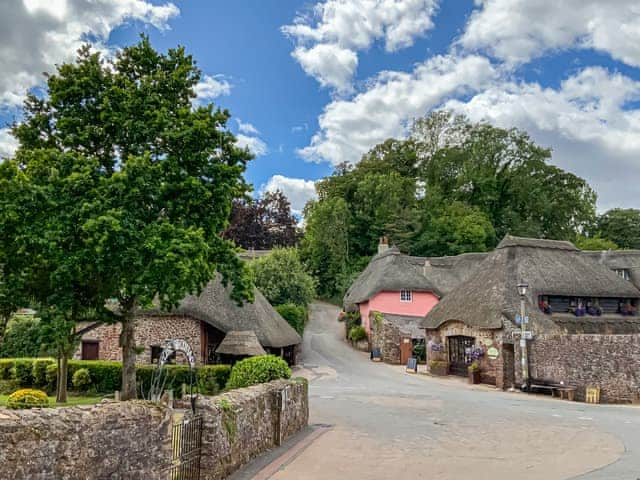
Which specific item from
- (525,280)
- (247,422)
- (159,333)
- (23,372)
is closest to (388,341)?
(525,280)

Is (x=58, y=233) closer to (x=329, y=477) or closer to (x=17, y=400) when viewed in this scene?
(x=17, y=400)

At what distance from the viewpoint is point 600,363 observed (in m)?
21.5

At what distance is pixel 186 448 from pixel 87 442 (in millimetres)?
2413

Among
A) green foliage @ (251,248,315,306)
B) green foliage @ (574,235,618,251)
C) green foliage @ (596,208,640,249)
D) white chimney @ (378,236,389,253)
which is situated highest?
green foliage @ (596,208,640,249)

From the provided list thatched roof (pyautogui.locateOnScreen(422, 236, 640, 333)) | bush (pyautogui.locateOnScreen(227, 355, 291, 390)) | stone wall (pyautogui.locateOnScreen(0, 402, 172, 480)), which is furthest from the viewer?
thatched roof (pyautogui.locateOnScreen(422, 236, 640, 333))

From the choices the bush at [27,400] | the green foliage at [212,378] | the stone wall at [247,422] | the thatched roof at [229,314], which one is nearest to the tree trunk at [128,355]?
the bush at [27,400]

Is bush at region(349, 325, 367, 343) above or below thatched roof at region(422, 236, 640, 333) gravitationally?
below

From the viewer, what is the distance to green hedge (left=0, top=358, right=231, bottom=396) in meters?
21.4

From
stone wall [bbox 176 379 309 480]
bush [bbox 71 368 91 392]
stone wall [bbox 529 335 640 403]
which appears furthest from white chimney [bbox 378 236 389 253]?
stone wall [bbox 176 379 309 480]

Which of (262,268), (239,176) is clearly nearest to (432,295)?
(262,268)

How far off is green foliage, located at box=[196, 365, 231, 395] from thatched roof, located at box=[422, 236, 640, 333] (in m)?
13.0

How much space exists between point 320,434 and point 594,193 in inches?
2378

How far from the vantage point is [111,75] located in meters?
17.0

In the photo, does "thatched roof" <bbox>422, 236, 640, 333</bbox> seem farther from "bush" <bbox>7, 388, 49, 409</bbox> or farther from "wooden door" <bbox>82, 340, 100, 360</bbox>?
"bush" <bbox>7, 388, 49, 409</bbox>
